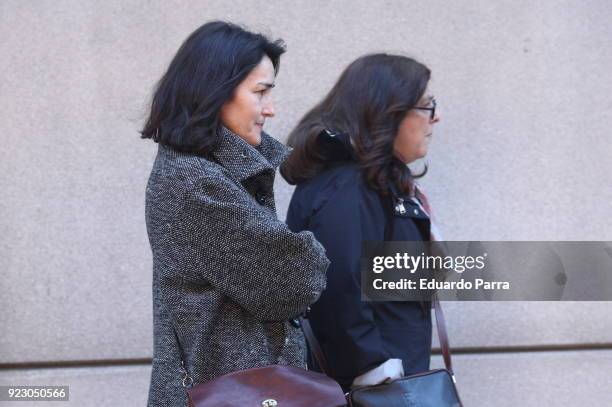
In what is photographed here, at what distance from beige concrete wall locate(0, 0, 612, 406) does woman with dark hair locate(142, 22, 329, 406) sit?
5.44 ft

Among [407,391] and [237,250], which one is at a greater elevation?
[237,250]

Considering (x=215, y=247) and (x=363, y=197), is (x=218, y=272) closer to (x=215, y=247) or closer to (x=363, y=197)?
(x=215, y=247)

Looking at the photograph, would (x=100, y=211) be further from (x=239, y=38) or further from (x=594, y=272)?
(x=594, y=272)

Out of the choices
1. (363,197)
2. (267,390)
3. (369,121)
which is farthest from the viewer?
(369,121)

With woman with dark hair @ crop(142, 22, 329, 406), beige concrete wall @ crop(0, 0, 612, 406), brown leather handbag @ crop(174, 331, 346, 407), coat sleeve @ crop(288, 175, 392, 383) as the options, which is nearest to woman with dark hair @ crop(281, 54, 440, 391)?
coat sleeve @ crop(288, 175, 392, 383)

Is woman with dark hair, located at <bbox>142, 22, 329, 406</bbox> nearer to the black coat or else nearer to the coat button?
the coat button

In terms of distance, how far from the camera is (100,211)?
13.4 ft

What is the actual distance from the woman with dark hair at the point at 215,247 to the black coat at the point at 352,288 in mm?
296

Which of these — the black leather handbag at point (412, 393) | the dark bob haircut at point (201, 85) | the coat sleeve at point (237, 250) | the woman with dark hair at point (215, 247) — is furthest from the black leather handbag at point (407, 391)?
the dark bob haircut at point (201, 85)

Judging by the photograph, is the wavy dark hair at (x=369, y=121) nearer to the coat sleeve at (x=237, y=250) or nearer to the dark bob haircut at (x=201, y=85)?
the dark bob haircut at (x=201, y=85)

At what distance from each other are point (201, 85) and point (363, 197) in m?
0.69

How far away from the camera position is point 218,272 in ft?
7.69

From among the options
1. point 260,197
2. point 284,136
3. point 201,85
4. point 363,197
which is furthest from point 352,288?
point 284,136

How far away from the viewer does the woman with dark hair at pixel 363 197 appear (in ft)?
9.14
